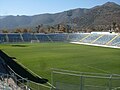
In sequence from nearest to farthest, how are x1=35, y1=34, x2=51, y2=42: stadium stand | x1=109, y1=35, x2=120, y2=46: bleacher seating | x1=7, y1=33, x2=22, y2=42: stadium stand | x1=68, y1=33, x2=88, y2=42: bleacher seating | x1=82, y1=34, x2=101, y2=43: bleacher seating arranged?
x1=109, y1=35, x2=120, y2=46: bleacher seating → x1=82, y1=34, x2=101, y2=43: bleacher seating → x1=7, y1=33, x2=22, y2=42: stadium stand → x1=68, y1=33, x2=88, y2=42: bleacher seating → x1=35, y1=34, x2=51, y2=42: stadium stand

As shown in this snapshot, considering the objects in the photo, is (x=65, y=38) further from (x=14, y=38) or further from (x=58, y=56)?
(x=58, y=56)

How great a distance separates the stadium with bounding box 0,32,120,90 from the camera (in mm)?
24087

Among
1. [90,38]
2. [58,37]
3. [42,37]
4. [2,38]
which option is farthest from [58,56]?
[58,37]

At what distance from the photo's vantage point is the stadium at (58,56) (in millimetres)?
24087

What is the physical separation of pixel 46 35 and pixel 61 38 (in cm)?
509

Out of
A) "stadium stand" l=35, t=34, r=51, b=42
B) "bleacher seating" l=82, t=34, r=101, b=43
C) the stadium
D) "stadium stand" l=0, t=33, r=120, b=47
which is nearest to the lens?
the stadium

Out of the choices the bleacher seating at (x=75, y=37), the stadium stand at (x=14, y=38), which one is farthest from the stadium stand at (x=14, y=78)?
the bleacher seating at (x=75, y=37)

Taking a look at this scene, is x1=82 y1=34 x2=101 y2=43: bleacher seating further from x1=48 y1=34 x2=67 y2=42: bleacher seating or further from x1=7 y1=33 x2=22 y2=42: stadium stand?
x1=7 y1=33 x2=22 y2=42: stadium stand

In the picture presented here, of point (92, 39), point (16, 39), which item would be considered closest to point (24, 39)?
point (16, 39)

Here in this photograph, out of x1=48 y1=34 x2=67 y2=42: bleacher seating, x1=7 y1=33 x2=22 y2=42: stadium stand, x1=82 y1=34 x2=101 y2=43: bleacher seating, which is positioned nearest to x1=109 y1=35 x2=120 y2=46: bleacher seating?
x1=82 y1=34 x2=101 y2=43: bleacher seating

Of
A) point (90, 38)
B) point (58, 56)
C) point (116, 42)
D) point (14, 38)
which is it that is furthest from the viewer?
point (14, 38)

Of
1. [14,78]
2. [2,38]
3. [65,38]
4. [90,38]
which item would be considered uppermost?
[14,78]

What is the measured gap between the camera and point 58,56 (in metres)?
43.1

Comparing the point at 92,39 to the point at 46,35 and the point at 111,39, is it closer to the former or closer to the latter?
the point at 111,39
